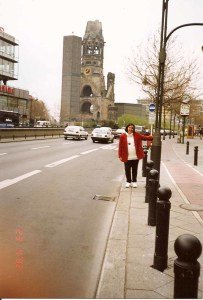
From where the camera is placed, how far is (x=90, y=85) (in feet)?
415

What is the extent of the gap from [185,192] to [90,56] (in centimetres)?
12533

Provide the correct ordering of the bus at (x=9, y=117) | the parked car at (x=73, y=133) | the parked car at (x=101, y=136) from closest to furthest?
the parked car at (x=101, y=136) → the parked car at (x=73, y=133) → the bus at (x=9, y=117)

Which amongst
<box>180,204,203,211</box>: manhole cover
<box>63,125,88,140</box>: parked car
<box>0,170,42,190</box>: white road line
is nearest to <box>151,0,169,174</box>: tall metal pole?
<box>180,204,203,211</box>: manhole cover

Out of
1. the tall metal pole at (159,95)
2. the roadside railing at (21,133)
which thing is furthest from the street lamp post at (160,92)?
the roadside railing at (21,133)

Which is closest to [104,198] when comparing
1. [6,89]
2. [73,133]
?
[73,133]

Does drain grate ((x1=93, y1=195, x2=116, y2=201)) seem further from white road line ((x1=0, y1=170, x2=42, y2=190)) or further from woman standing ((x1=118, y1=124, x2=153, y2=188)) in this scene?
white road line ((x1=0, y1=170, x2=42, y2=190))

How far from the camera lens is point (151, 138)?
10031 millimetres

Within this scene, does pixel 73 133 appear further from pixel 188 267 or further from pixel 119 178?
pixel 188 267

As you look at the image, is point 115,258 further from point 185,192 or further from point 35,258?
point 185,192

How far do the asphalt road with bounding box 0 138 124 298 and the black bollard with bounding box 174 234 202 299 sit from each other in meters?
1.26

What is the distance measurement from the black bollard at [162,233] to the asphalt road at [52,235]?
28.4 inches

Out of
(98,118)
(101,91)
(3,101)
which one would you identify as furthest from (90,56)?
(3,101)

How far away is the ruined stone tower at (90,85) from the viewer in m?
123
